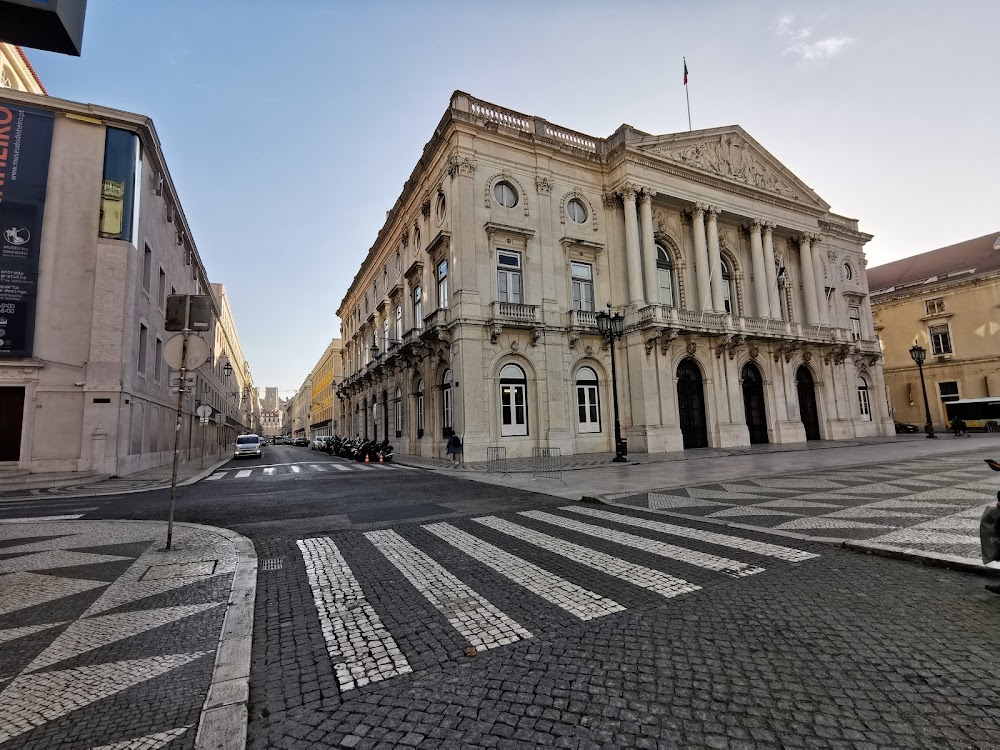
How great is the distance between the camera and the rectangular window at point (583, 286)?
81.3ft

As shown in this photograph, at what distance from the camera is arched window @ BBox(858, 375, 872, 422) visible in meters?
33.1

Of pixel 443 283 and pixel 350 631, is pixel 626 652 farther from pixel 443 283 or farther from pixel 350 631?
pixel 443 283

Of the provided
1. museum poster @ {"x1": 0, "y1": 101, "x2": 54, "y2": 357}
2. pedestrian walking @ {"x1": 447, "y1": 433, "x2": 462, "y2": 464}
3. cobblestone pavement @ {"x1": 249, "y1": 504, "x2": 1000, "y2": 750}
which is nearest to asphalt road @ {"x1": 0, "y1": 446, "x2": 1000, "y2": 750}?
cobblestone pavement @ {"x1": 249, "y1": 504, "x2": 1000, "y2": 750}

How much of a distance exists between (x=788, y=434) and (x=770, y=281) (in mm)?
9569

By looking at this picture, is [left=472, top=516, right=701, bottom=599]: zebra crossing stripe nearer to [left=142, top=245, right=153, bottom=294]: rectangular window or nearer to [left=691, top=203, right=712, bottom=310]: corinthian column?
[left=142, top=245, right=153, bottom=294]: rectangular window

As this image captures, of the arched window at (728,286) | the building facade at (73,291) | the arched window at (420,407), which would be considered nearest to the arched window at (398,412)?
the arched window at (420,407)

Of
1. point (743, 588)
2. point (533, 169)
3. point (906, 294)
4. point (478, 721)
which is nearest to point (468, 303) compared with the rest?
point (533, 169)

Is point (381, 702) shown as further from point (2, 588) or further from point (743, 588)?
point (2, 588)

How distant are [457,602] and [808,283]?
35.1 m

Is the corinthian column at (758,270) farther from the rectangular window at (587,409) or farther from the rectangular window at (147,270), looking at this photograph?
the rectangular window at (147,270)

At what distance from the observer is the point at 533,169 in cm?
2428

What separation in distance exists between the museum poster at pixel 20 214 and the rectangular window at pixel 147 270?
13.0 feet

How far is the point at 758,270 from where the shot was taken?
1123 inches

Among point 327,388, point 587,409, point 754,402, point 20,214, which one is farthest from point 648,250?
point 327,388
